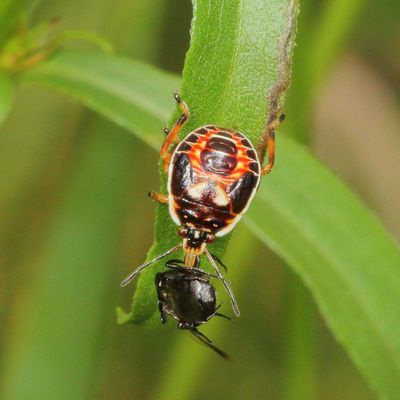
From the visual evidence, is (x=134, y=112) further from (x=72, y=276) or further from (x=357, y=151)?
(x=357, y=151)

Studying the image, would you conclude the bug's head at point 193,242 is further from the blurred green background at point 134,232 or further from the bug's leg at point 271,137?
the blurred green background at point 134,232

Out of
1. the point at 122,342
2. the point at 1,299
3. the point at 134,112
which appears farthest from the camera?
the point at 122,342

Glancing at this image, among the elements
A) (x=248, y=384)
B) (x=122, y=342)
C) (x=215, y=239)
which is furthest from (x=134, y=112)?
(x=248, y=384)

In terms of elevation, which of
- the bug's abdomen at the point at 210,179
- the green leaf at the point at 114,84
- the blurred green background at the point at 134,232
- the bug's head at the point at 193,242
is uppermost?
the bug's abdomen at the point at 210,179

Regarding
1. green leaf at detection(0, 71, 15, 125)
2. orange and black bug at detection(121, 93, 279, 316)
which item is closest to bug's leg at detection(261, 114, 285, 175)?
orange and black bug at detection(121, 93, 279, 316)

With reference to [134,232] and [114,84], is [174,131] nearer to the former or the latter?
[114,84]

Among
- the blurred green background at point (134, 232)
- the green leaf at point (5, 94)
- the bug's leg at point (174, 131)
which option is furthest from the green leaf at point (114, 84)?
the blurred green background at point (134, 232)

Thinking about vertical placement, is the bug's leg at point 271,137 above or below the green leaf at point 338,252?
above
